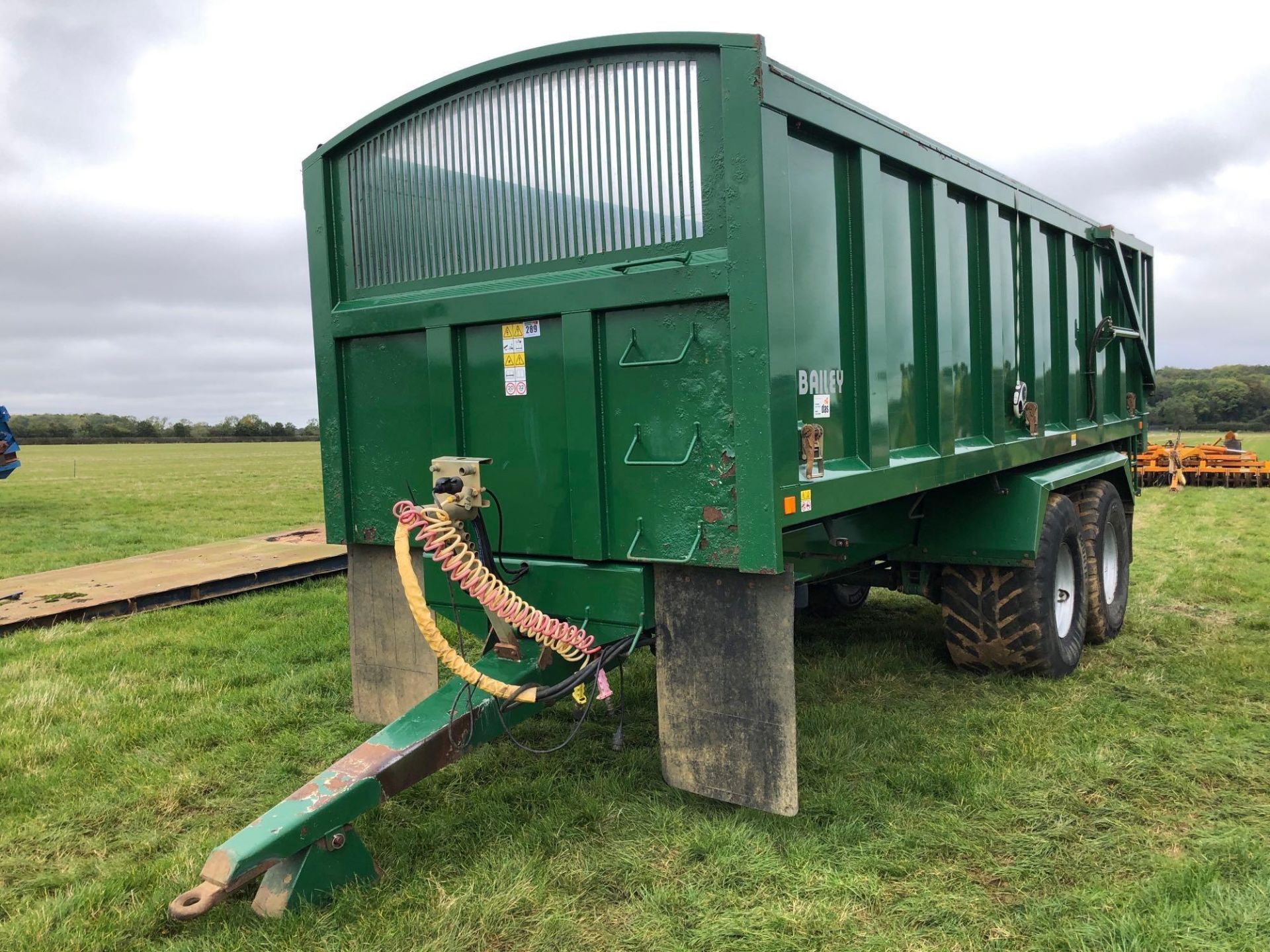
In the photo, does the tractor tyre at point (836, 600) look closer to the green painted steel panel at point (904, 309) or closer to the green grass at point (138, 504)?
the green painted steel panel at point (904, 309)

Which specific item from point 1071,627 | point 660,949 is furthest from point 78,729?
point 1071,627

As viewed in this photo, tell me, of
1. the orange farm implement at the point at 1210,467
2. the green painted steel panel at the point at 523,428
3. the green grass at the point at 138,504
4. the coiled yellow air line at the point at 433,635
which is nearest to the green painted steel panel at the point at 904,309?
the green painted steel panel at the point at 523,428

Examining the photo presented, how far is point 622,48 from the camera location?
3.38 m

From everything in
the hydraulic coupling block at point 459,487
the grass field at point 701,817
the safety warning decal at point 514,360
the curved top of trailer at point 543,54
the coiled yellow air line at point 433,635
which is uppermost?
the curved top of trailer at point 543,54

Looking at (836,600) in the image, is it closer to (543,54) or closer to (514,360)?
(514,360)

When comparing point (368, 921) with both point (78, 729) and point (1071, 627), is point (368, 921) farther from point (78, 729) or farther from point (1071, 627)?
point (1071, 627)

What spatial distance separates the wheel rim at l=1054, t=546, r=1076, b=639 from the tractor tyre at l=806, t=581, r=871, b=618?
1584 millimetres

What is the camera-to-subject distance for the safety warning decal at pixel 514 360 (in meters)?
3.78

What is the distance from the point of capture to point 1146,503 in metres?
15.4

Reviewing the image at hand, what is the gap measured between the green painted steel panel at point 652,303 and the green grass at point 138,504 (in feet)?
27.7

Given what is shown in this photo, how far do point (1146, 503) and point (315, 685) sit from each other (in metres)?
14.1

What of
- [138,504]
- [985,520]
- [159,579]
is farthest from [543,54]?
[138,504]

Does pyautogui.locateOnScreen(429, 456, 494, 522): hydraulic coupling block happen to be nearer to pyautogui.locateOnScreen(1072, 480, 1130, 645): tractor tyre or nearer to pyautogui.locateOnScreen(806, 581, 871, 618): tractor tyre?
pyautogui.locateOnScreen(806, 581, 871, 618): tractor tyre

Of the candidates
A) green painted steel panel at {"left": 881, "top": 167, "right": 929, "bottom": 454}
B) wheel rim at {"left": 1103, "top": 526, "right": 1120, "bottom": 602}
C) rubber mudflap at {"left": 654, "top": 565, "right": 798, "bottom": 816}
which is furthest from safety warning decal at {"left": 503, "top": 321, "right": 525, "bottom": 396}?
wheel rim at {"left": 1103, "top": 526, "right": 1120, "bottom": 602}
